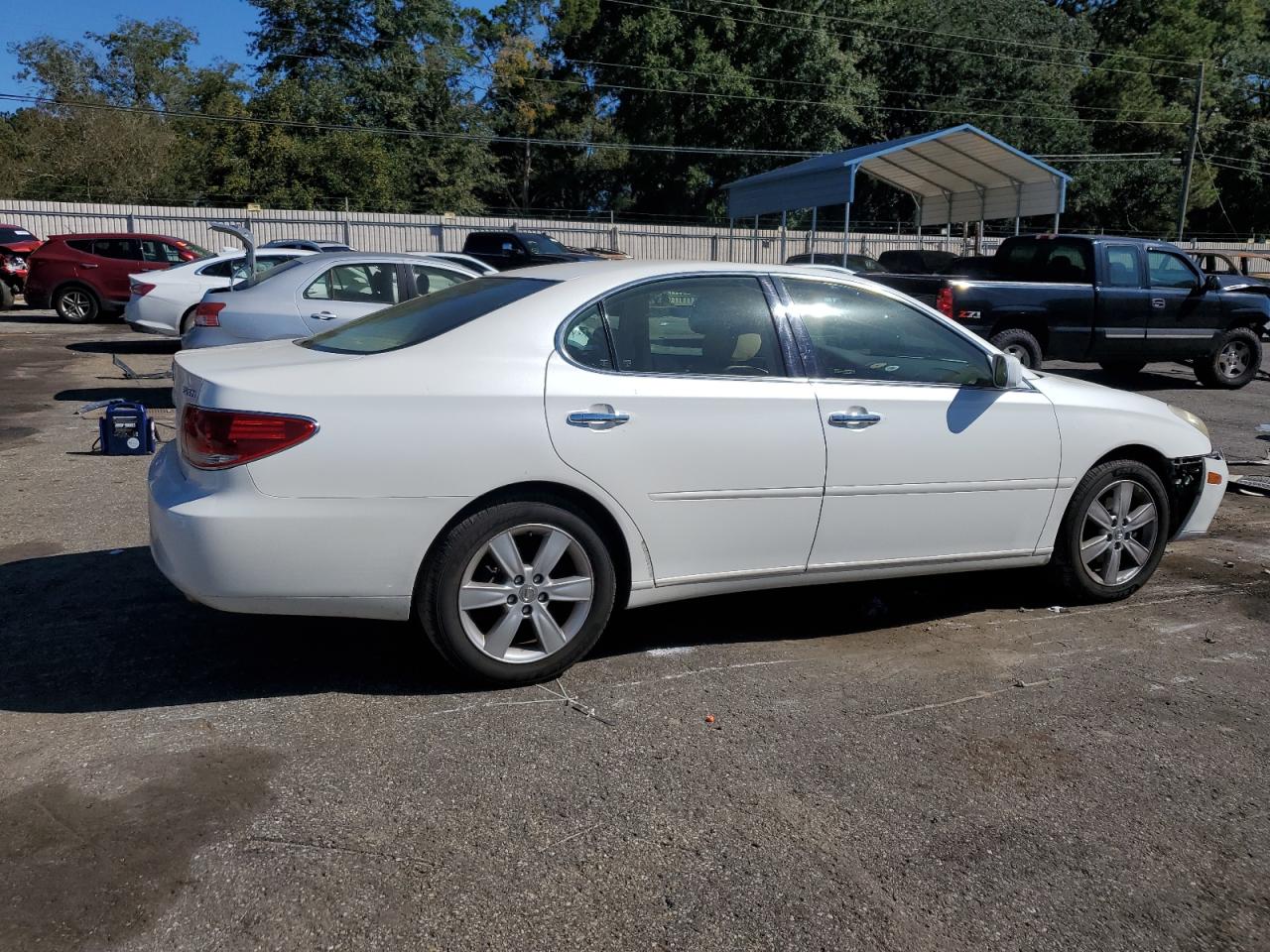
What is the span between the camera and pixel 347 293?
396 inches

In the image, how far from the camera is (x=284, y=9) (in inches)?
1882

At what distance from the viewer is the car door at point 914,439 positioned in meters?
4.62

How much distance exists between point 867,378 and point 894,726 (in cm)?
150

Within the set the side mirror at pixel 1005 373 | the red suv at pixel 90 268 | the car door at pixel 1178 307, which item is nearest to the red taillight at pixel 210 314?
the side mirror at pixel 1005 373

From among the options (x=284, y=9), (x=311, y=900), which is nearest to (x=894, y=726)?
(x=311, y=900)

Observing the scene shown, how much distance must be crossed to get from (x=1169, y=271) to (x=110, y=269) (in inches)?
666

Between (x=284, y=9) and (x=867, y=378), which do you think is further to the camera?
(x=284, y=9)

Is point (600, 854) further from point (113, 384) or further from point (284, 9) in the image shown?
point (284, 9)

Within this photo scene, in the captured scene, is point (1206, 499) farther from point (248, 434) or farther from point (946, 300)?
point (946, 300)

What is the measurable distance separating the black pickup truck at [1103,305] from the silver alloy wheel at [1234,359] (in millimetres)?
13

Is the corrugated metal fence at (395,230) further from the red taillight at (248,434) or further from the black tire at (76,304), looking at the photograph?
the red taillight at (248,434)

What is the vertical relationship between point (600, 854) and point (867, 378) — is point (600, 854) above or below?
below

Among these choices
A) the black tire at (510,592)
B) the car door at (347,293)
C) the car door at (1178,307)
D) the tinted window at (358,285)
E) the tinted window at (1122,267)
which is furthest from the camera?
the car door at (1178,307)

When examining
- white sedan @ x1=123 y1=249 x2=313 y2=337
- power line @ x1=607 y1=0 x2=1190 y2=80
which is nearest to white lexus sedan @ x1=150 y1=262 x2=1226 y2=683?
white sedan @ x1=123 y1=249 x2=313 y2=337
